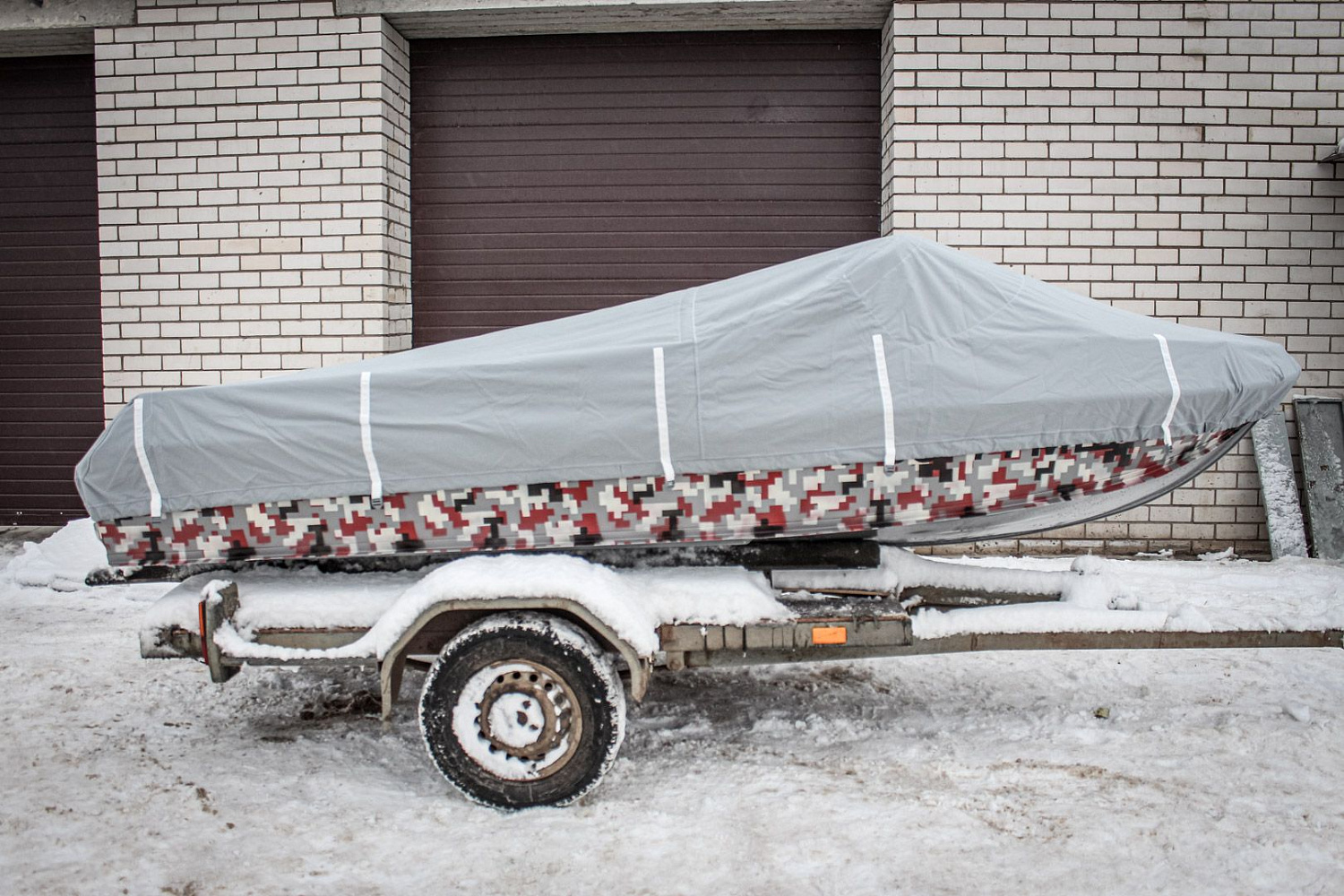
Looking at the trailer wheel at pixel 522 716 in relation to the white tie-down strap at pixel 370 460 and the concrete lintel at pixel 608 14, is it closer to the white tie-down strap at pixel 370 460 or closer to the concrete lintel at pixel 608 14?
the white tie-down strap at pixel 370 460

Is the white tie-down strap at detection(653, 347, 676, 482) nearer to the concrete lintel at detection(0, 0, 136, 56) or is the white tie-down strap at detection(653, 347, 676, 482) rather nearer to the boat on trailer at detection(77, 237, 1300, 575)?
the boat on trailer at detection(77, 237, 1300, 575)

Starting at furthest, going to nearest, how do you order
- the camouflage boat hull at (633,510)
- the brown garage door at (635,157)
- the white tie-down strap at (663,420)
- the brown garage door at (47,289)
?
the brown garage door at (47,289)
the brown garage door at (635,157)
the camouflage boat hull at (633,510)
the white tie-down strap at (663,420)

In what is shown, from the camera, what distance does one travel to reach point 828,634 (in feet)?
12.6

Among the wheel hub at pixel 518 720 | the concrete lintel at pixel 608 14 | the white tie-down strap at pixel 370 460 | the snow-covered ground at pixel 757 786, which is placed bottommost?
the snow-covered ground at pixel 757 786

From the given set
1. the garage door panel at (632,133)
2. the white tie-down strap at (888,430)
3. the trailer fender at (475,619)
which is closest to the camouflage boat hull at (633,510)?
the white tie-down strap at (888,430)

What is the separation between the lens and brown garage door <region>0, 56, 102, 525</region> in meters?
8.75

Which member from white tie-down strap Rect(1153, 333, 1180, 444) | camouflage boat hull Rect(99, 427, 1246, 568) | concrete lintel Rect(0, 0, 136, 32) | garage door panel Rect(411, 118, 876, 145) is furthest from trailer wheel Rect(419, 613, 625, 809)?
concrete lintel Rect(0, 0, 136, 32)

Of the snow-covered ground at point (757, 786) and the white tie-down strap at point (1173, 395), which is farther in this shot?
the white tie-down strap at point (1173, 395)

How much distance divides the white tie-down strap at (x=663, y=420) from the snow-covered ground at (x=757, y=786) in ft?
4.06

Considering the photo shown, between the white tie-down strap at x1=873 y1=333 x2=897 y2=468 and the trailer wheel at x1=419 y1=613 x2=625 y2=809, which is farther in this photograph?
the white tie-down strap at x1=873 y1=333 x2=897 y2=468

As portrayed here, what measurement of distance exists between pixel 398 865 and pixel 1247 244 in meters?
7.47

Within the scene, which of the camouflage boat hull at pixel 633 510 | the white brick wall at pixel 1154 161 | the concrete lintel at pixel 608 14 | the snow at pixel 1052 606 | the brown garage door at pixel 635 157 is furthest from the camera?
the brown garage door at pixel 635 157

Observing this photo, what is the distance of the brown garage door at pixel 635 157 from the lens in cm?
822

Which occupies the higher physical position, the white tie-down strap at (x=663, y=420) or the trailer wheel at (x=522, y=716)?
the white tie-down strap at (x=663, y=420)
